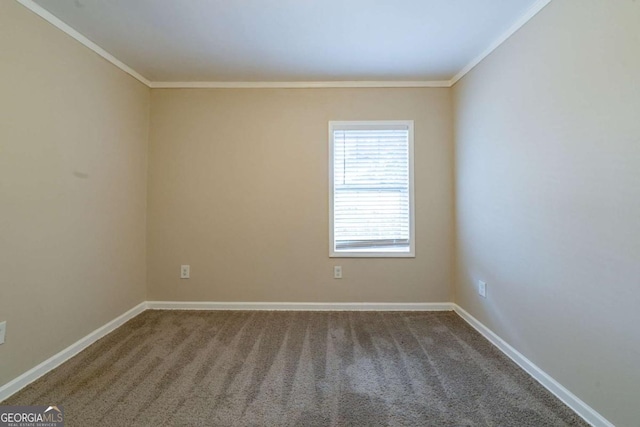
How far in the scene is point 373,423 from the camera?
143 cm

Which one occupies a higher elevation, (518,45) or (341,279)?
(518,45)

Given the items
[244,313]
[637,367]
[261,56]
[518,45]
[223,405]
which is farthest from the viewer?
[244,313]

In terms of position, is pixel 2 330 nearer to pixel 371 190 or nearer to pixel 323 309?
pixel 323 309

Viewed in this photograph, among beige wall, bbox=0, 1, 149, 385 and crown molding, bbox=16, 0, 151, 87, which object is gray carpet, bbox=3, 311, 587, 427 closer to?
beige wall, bbox=0, 1, 149, 385

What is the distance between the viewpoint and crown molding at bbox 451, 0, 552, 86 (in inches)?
69.3

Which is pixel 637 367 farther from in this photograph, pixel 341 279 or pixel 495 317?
pixel 341 279

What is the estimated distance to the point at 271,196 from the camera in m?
2.96

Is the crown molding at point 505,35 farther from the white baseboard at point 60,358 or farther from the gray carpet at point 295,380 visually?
the white baseboard at point 60,358

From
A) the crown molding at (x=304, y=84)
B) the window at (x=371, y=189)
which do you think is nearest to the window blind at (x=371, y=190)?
the window at (x=371, y=189)

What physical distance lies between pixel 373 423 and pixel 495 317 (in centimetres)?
143

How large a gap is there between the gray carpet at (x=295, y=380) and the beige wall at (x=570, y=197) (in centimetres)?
34

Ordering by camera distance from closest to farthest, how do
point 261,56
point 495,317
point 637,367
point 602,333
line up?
1. point 637,367
2. point 602,333
3. point 495,317
4. point 261,56

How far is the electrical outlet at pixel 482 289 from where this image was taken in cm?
239

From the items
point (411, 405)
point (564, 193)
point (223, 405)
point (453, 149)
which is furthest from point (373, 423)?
point (453, 149)
